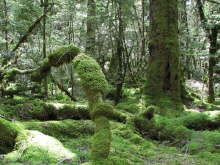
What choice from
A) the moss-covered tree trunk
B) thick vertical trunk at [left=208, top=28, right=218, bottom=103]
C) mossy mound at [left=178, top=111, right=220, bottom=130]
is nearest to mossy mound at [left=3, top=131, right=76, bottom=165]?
mossy mound at [left=178, top=111, right=220, bottom=130]

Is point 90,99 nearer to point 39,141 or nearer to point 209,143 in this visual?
point 39,141

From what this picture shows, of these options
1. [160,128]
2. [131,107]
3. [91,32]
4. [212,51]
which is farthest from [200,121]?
[91,32]

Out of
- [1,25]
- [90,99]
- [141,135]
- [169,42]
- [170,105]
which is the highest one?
[1,25]

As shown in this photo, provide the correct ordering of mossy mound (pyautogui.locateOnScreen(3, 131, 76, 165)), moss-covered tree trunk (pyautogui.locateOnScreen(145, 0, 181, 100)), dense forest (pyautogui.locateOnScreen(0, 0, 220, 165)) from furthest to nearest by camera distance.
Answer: moss-covered tree trunk (pyautogui.locateOnScreen(145, 0, 181, 100))
mossy mound (pyautogui.locateOnScreen(3, 131, 76, 165))
dense forest (pyautogui.locateOnScreen(0, 0, 220, 165))

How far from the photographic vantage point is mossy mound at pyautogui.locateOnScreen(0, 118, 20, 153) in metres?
A: 4.52

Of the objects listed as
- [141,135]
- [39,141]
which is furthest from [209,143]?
[39,141]

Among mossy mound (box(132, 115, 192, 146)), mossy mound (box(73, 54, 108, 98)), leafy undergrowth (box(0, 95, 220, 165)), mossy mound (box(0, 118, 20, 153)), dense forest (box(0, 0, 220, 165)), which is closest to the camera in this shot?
mossy mound (box(73, 54, 108, 98))

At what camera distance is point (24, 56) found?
11.3 m

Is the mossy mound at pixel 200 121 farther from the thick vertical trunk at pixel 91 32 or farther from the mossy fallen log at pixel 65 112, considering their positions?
the thick vertical trunk at pixel 91 32

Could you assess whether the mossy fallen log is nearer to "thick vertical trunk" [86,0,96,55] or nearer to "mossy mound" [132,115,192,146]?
"mossy mound" [132,115,192,146]

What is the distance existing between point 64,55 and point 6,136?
194 cm

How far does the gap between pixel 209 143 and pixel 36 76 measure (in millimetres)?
4138

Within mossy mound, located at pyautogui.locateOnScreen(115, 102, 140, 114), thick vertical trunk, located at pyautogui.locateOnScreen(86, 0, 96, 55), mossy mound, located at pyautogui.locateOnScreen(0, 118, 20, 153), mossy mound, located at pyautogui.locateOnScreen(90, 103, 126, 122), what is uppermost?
thick vertical trunk, located at pyautogui.locateOnScreen(86, 0, 96, 55)

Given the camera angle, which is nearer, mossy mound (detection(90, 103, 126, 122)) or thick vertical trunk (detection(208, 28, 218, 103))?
mossy mound (detection(90, 103, 126, 122))
